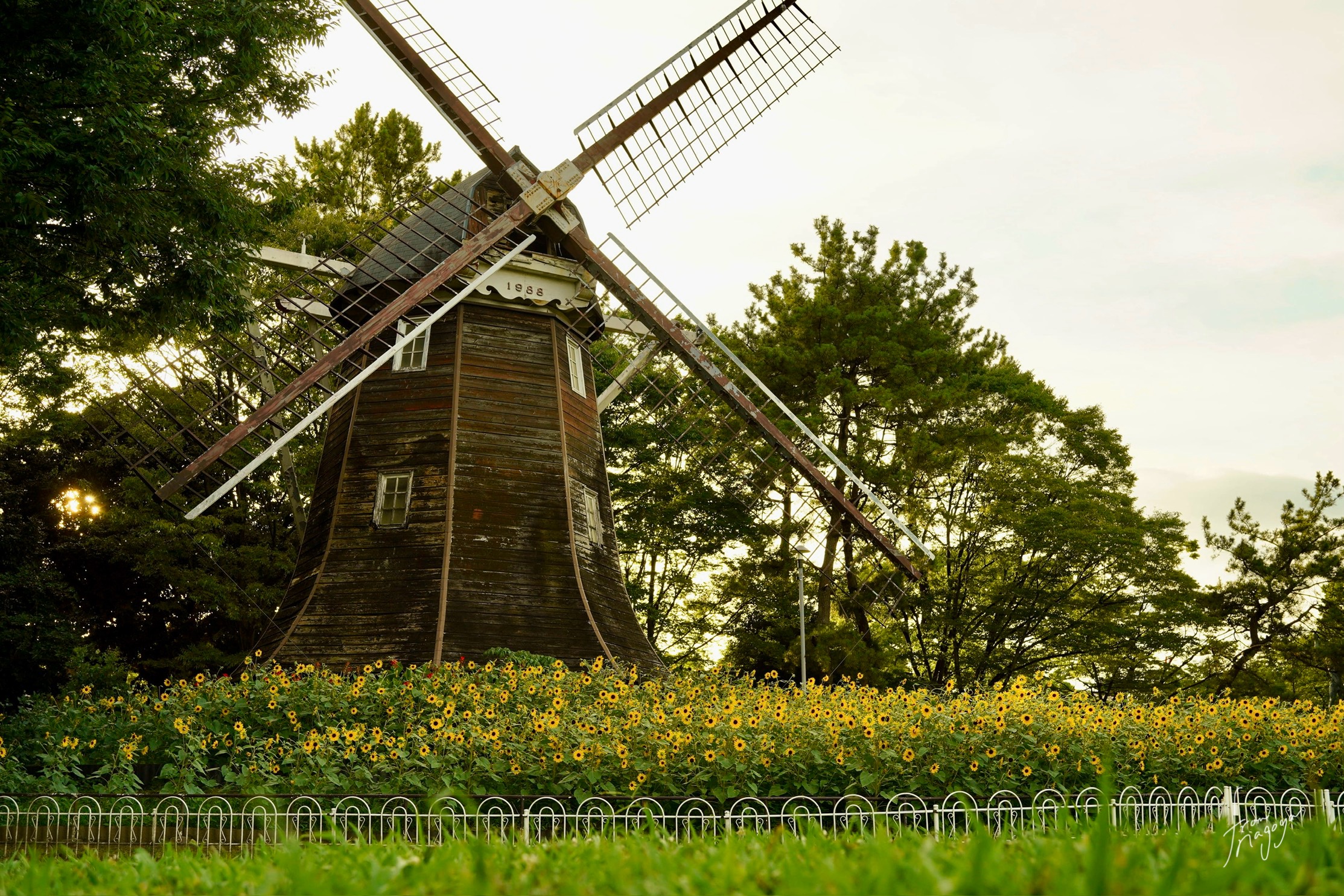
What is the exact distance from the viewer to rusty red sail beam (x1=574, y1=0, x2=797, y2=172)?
65.4 ft

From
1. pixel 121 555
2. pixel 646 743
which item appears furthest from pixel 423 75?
pixel 121 555

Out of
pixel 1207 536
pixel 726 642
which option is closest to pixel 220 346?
pixel 726 642

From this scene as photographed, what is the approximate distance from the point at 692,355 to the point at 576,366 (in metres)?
2.10

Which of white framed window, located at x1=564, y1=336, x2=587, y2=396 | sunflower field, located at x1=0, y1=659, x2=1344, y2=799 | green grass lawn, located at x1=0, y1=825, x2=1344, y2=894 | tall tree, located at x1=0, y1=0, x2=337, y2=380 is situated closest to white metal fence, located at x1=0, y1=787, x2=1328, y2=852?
sunflower field, located at x1=0, y1=659, x2=1344, y2=799

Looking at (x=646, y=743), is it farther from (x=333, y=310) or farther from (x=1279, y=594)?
(x=1279, y=594)

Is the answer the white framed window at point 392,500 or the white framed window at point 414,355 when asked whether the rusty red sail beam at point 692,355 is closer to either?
the white framed window at point 414,355

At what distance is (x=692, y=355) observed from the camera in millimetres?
19906

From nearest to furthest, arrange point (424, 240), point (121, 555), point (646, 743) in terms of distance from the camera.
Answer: point (646, 743) < point (424, 240) < point (121, 555)

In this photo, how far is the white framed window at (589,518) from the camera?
59.7 ft

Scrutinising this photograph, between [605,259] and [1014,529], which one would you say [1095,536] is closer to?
[1014,529]

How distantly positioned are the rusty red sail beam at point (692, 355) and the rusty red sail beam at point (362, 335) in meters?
1.53

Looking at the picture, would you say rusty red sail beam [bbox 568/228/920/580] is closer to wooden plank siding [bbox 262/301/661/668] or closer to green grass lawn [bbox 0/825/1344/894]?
wooden plank siding [bbox 262/301/661/668]

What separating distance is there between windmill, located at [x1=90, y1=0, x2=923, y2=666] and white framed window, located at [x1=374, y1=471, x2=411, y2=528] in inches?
1.6

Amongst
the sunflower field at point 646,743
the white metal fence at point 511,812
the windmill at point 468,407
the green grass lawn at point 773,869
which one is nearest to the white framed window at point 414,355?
the windmill at point 468,407
